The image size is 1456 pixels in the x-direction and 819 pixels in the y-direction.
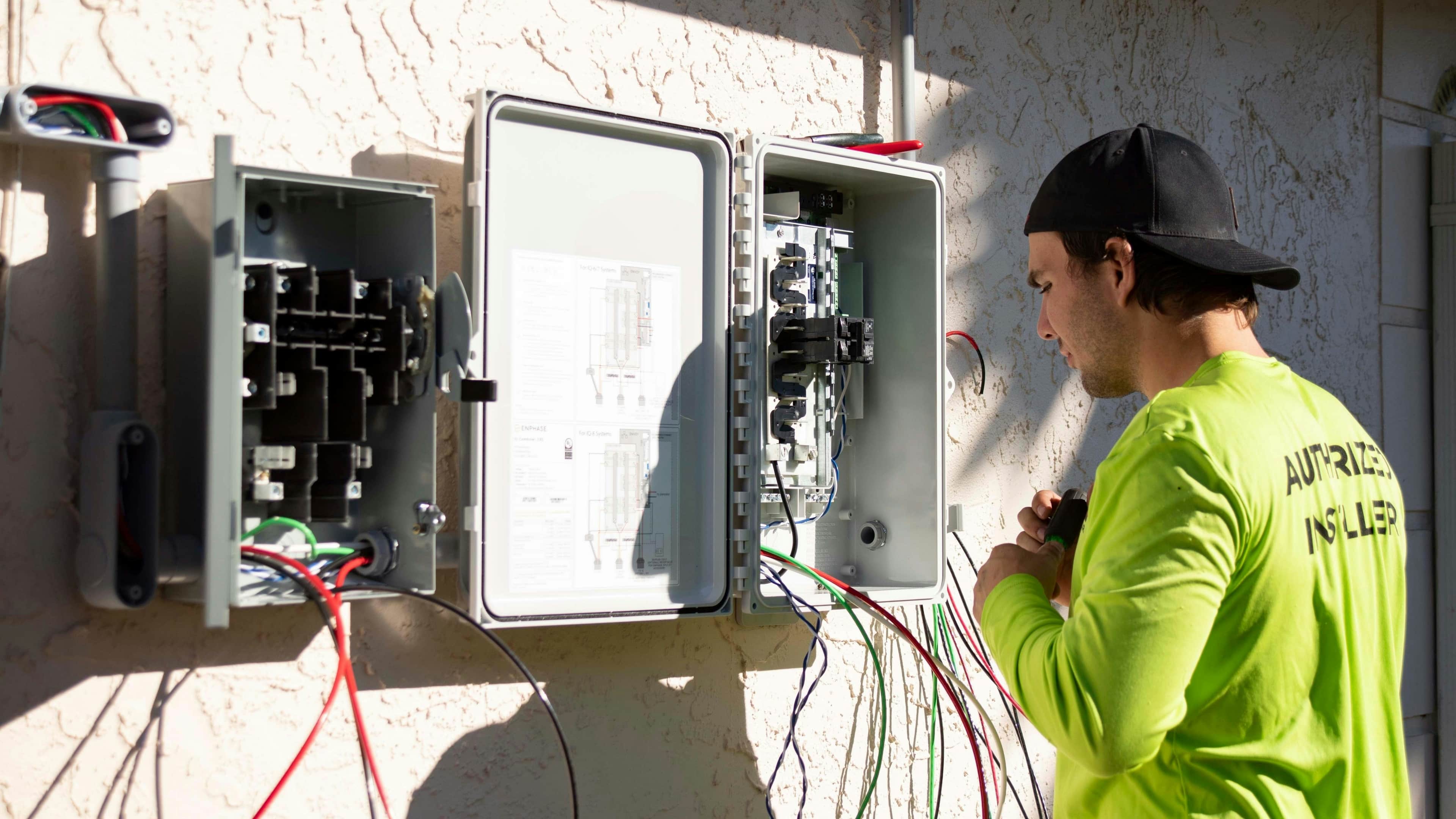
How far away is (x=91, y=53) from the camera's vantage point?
1.48 m

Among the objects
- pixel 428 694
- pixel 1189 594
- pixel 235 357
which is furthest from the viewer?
pixel 428 694

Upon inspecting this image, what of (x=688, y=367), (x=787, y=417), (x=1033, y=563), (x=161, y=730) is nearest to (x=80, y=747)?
(x=161, y=730)

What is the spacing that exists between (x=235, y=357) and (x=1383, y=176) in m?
3.03

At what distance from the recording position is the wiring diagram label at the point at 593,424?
170 cm

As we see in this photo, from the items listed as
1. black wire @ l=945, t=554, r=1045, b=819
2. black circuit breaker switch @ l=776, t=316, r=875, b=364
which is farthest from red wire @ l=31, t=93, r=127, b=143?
black wire @ l=945, t=554, r=1045, b=819

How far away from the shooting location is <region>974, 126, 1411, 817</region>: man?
1243 mm

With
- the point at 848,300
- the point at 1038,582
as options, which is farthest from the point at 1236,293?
the point at 848,300

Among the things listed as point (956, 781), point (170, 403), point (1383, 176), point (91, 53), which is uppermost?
point (1383, 176)

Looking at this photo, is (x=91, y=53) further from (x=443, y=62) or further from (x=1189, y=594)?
(x=1189, y=594)

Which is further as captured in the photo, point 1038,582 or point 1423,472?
point 1423,472

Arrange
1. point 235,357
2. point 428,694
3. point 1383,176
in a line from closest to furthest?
point 235,357, point 428,694, point 1383,176

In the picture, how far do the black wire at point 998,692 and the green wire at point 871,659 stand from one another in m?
0.20

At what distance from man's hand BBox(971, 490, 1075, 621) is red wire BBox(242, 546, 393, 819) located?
2.49 ft

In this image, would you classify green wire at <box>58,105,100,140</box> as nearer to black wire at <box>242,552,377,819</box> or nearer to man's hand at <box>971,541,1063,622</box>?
black wire at <box>242,552,377,819</box>
